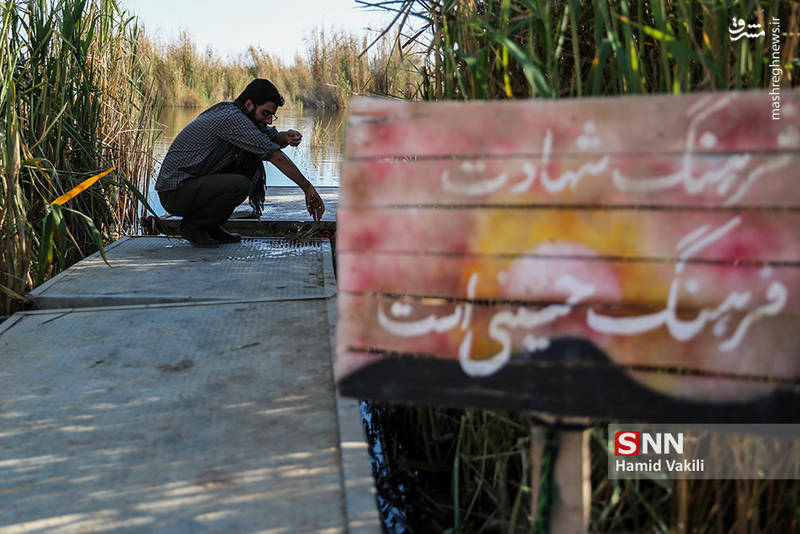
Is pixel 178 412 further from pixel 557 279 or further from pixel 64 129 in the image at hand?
pixel 64 129

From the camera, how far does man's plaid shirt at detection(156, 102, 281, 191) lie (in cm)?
396

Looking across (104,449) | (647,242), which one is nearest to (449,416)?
(104,449)

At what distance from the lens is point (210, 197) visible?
3992 millimetres

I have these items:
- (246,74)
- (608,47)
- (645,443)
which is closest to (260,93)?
(608,47)

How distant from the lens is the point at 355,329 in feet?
3.92

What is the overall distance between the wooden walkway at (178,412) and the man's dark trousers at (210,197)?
72 centimetres

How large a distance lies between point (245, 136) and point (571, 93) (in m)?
2.44

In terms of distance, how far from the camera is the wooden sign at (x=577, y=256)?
108 centimetres

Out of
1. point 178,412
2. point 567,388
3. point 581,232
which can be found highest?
point 581,232

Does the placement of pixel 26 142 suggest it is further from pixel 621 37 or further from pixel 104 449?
pixel 621 37

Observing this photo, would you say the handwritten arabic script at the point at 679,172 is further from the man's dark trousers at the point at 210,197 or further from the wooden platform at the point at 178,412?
the man's dark trousers at the point at 210,197

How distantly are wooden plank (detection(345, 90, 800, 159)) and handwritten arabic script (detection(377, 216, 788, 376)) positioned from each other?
0.41ft

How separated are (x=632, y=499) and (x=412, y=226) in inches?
29.9

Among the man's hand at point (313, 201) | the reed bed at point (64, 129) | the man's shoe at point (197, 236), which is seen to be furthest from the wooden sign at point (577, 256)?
the man's shoe at point (197, 236)
